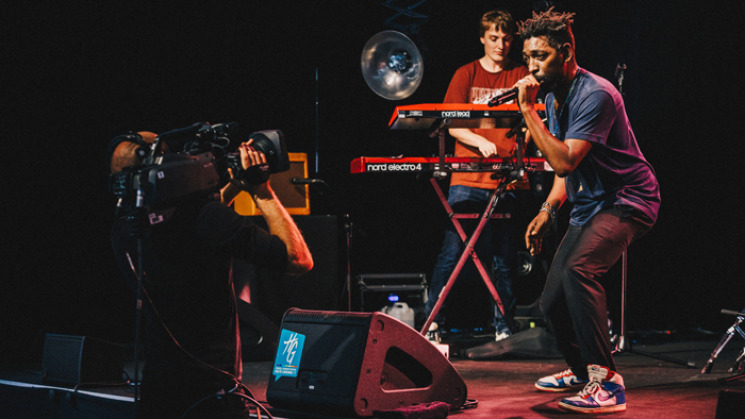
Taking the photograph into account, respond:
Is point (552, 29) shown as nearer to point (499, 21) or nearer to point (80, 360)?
point (499, 21)

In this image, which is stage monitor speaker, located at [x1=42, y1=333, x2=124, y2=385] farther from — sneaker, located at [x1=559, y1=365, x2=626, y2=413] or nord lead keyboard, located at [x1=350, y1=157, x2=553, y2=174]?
sneaker, located at [x1=559, y1=365, x2=626, y2=413]

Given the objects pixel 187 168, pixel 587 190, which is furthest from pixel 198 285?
pixel 587 190

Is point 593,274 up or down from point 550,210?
down

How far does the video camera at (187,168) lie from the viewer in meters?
1.98

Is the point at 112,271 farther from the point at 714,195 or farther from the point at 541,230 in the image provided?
the point at 714,195

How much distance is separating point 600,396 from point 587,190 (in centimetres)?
87

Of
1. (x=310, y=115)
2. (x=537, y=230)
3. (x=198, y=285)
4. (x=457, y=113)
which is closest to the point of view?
(x=198, y=285)

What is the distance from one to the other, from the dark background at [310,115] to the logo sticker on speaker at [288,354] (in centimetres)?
274

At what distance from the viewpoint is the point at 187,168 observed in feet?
6.72

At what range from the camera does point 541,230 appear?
127 inches

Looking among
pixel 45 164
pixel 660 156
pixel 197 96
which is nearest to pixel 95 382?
pixel 45 164

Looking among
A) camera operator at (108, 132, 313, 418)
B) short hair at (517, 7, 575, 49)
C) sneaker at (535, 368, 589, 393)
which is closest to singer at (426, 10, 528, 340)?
sneaker at (535, 368, 589, 393)

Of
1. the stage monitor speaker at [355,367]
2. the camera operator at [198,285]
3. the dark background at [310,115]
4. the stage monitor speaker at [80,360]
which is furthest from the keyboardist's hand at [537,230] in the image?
the dark background at [310,115]

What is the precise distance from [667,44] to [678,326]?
7.62 ft
